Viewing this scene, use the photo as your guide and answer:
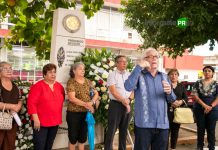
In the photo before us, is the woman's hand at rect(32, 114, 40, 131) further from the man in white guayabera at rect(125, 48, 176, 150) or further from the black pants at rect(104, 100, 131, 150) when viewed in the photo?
the man in white guayabera at rect(125, 48, 176, 150)

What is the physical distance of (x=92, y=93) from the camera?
18.0 feet

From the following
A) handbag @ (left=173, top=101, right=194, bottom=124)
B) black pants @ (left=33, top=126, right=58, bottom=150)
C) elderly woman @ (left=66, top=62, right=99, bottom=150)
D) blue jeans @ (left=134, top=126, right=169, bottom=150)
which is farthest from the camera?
handbag @ (left=173, top=101, right=194, bottom=124)

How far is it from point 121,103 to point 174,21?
827cm

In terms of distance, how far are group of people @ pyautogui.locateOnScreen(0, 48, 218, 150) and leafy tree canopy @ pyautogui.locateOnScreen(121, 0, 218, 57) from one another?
593 cm

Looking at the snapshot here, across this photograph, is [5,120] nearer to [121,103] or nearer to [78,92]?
[78,92]

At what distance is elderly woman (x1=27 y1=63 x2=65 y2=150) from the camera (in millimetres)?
4660

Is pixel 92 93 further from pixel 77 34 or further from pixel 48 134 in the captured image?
pixel 77 34

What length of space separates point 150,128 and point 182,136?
442 cm

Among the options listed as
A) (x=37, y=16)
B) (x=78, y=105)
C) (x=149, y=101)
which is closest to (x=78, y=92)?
(x=78, y=105)

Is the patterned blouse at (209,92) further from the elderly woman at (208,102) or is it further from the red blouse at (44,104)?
the red blouse at (44,104)

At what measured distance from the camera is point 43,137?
4.80 metres

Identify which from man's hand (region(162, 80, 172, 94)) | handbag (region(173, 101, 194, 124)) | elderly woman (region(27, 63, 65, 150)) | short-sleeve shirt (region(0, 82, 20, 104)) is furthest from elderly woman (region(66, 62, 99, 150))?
man's hand (region(162, 80, 172, 94))

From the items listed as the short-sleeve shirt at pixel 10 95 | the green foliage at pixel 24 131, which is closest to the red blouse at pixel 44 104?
the short-sleeve shirt at pixel 10 95

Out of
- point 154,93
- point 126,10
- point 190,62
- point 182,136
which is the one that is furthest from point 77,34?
point 190,62
